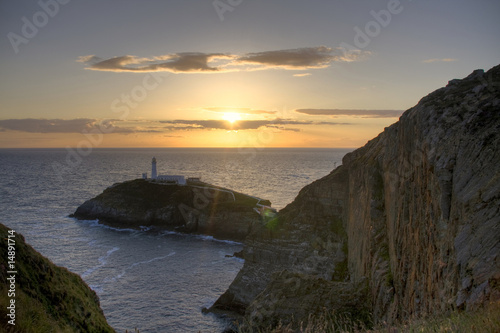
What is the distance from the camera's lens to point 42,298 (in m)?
11.5

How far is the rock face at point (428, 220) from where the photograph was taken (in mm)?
8672

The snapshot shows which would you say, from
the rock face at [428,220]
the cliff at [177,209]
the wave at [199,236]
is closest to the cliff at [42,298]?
the rock face at [428,220]

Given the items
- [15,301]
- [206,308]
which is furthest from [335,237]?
[15,301]

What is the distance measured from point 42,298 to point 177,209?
63.2 metres

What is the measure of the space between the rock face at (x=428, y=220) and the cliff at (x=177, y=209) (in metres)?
42.9

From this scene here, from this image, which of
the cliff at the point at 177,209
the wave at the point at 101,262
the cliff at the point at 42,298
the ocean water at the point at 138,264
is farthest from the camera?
the cliff at the point at 177,209

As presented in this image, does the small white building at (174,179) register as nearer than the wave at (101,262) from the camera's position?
No

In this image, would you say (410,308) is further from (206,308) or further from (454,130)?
(206,308)

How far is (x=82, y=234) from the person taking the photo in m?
62.8

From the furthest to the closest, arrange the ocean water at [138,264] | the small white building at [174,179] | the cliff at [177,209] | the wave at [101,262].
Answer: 1. the small white building at [174,179]
2. the cliff at [177,209]
3. the wave at [101,262]
4. the ocean water at [138,264]

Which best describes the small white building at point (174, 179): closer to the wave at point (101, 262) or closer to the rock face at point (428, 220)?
the wave at point (101, 262)

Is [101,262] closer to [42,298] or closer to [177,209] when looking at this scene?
[177,209]

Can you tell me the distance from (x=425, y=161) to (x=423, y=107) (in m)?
2.09

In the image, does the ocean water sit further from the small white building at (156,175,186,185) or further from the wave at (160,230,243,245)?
the small white building at (156,175,186,185)
